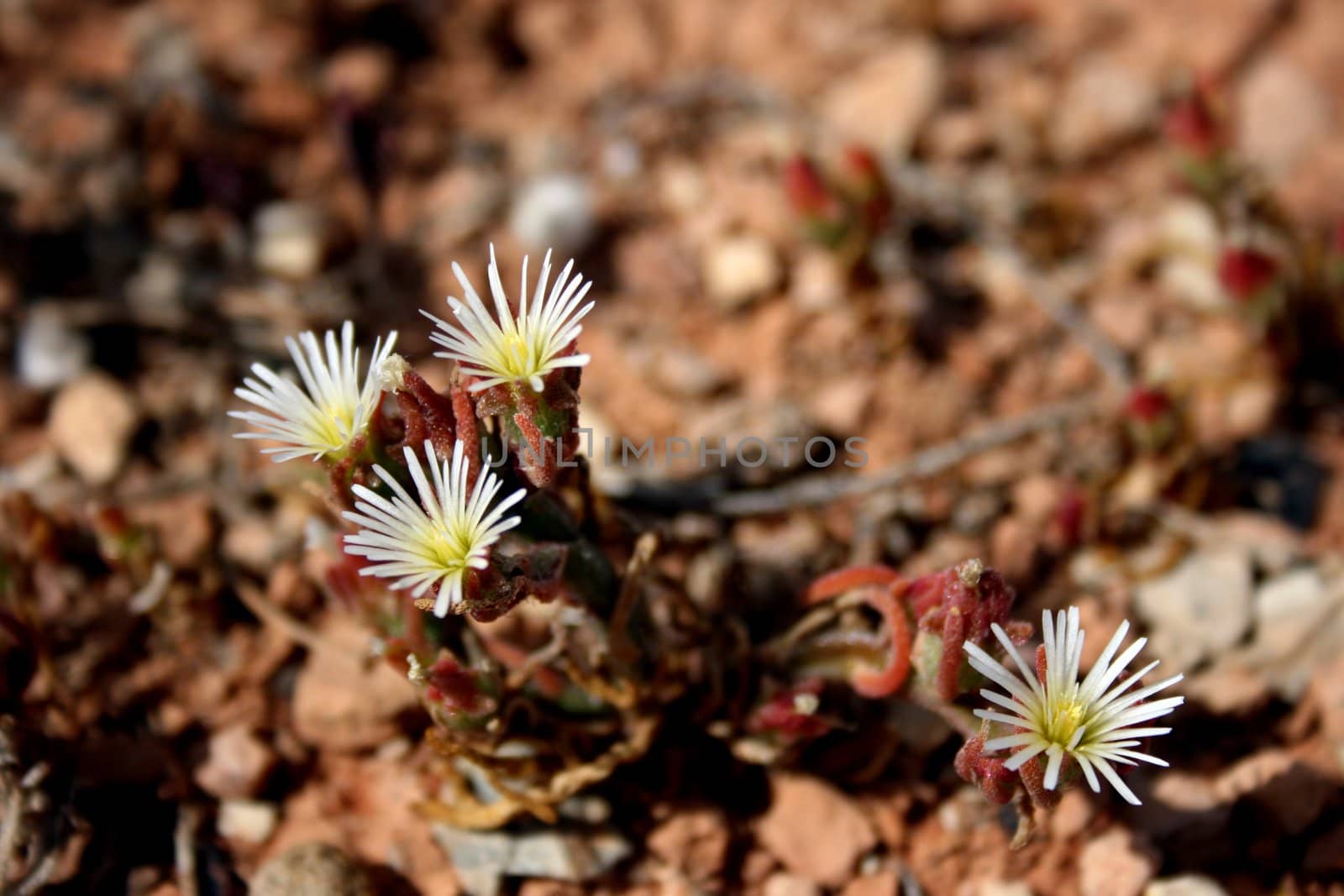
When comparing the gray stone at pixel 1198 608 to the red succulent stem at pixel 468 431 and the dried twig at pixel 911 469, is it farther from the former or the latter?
the red succulent stem at pixel 468 431

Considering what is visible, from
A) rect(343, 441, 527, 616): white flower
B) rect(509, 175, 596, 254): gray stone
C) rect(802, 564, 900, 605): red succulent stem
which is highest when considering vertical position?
rect(509, 175, 596, 254): gray stone

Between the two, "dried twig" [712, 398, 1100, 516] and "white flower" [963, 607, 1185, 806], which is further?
"dried twig" [712, 398, 1100, 516]

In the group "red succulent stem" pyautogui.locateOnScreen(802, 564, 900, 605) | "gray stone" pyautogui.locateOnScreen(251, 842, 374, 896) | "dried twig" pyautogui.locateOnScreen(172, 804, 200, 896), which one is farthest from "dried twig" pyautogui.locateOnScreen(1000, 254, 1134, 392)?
"dried twig" pyautogui.locateOnScreen(172, 804, 200, 896)

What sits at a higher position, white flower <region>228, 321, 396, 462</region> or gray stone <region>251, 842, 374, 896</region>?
white flower <region>228, 321, 396, 462</region>

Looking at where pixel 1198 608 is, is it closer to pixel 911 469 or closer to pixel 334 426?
pixel 911 469

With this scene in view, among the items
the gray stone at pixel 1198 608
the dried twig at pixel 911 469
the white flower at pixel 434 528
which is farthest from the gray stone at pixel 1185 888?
the white flower at pixel 434 528

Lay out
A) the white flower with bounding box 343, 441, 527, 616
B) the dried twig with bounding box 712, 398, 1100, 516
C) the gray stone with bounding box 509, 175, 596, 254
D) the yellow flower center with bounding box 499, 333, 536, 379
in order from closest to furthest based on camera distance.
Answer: the white flower with bounding box 343, 441, 527, 616
the yellow flower center with bounding box 499, 333, 536, 379
the dried twig with bounding box 712, 398, 1100, 516
the gray stone with bounding box 509, 175, 596, 254

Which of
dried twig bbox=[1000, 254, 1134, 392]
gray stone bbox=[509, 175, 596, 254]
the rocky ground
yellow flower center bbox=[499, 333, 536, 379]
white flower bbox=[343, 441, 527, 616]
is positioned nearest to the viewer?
white flower bbox=[343, 441, 527, 616]

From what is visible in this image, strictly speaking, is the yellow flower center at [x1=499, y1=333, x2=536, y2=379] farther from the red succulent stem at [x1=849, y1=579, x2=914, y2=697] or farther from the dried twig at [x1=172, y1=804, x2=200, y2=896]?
the dried twig at [x1=172, y1=804, x2=200, y2=896]

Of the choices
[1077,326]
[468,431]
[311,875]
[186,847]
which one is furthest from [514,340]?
[1077,326]
